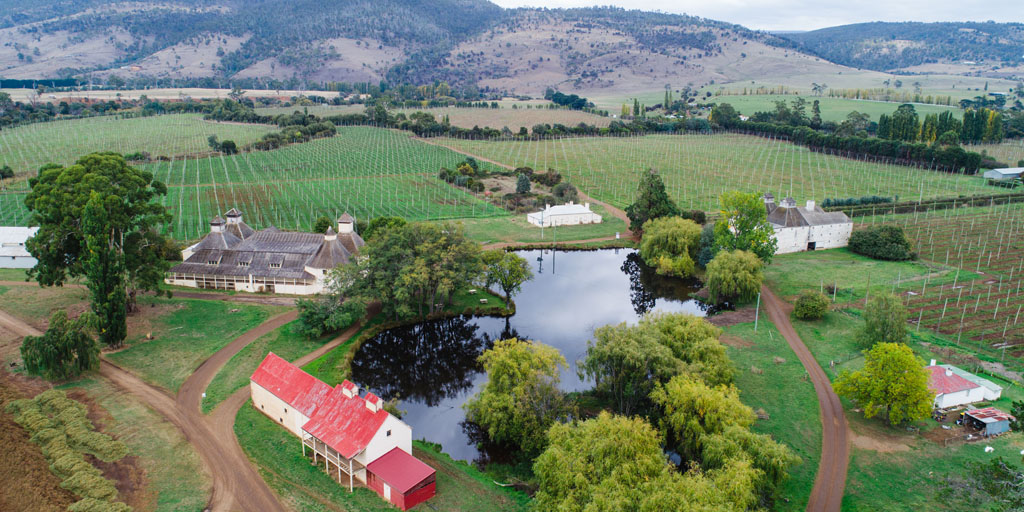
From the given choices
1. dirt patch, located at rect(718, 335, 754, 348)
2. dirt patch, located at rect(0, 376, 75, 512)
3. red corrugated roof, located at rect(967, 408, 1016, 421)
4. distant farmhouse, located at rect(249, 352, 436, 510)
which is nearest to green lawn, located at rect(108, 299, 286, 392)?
dirt patch, located at rect(0, 376, 75, 512)

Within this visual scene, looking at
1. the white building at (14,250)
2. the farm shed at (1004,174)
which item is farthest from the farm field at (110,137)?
the farm shed at (1004,174)

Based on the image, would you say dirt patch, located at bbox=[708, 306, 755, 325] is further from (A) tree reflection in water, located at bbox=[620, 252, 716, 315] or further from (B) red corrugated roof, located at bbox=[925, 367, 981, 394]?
(B) red corrugated roof, located at bbox=[925, 367, 981, 394]

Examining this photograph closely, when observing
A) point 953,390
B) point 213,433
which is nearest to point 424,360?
point 213,433

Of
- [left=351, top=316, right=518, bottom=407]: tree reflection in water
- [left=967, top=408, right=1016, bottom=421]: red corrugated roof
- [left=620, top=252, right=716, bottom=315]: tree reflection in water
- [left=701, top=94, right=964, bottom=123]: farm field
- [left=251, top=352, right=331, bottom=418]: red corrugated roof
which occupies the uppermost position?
[left=701, top=94, right=964, bottom=123]: farm field

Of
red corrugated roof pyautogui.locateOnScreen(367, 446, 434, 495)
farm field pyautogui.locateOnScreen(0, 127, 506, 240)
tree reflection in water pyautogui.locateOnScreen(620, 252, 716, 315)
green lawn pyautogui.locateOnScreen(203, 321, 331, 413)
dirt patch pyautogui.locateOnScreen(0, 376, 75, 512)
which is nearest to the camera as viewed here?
dirt patch pyautogui.locateOnScreen(0, 376, 75, 512)

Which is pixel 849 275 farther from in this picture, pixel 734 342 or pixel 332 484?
pixel 332 484

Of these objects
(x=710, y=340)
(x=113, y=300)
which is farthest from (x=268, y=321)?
(x=710, y=340)

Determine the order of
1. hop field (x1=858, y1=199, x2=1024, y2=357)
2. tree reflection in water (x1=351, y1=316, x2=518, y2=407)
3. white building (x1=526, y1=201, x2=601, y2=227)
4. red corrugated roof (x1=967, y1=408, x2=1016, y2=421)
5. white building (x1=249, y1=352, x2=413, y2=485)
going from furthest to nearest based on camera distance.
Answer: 1. white building (x1=526, y1=201, x2=601, y2=227)
2. hop field (x1=858, y1=199, x2=1024, y2=357)
3. tree reflection in water (x1=351, y1=316, x2=518, y2=407)
4. red corrugated roof (x1=967, y1=408, x2=1016, y2=421)
5. white building (x1=249, y1=352, x2=413, y2=485)
